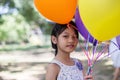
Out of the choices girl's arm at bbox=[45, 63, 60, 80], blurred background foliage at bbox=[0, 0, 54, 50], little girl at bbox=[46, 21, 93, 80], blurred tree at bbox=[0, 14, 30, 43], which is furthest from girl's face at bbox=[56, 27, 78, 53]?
blurred tree at bbox=[0, 14, 30, 43]

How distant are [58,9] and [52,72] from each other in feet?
1.31

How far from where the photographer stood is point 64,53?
2164mm

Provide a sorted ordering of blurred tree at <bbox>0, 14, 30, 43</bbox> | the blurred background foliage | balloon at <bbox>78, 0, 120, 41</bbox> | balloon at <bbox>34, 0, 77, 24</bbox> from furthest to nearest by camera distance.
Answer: blurred tree at <bbox>0, 14, 30, 43</bbox> < the blurred background foliage < balloon at <bbox>34, 0, 77, 24</bbox> < balloon at <bbox>78, 0, 120, 41</bbox>

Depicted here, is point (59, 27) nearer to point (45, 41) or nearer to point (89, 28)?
point (89, 28)

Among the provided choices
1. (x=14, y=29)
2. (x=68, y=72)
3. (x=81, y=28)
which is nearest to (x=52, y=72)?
(x=68, y=72)

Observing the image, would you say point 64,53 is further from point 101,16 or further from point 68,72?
point 101,16

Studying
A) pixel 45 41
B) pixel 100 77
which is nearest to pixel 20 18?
pixel 45 41

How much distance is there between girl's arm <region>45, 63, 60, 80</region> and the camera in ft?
6.77

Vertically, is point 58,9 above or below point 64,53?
above

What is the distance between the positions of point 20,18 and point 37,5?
1799 cm

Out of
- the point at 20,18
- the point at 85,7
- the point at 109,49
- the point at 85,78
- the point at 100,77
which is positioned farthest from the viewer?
the point at 20,18

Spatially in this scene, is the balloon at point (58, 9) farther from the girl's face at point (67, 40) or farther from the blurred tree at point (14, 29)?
the blurred tree at point (14, 29)

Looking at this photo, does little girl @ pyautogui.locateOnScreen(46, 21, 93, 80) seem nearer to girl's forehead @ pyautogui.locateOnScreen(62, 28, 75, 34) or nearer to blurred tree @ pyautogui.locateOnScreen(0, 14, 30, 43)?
girl's forehead @ pyautogui.locateOnScreen(62, 28, 75, 34)

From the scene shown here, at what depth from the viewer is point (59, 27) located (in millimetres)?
2156
